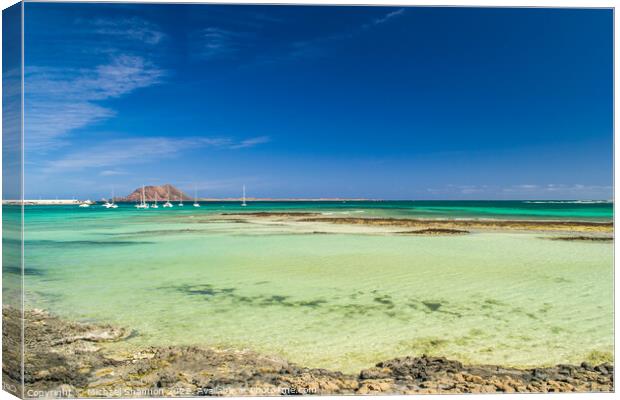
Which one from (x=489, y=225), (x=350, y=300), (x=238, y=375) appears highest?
(x=489, y=225)

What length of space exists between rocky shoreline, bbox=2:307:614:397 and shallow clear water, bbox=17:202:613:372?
21 cm

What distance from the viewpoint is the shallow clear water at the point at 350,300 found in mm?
4625

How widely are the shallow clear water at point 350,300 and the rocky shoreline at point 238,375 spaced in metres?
0.21

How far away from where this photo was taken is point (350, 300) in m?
6.31

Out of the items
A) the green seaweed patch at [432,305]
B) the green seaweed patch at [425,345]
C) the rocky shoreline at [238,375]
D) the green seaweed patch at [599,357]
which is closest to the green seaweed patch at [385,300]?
the green seaweed patch at [432,305]

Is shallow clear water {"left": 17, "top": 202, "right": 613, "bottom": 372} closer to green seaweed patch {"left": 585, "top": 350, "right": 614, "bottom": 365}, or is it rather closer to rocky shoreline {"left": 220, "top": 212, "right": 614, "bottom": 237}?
green seaweed patch {"left": 585, "top": 350, "right": 614, "bottom": 365}

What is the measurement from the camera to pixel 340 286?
7.20m

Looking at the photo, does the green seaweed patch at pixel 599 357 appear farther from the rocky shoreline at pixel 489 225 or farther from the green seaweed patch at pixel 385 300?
the rocky shoreline at pixel 489 225

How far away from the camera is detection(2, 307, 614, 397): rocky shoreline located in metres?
3.85

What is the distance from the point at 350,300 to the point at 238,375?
2.73m

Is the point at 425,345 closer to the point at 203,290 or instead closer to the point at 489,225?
the point at 203,290

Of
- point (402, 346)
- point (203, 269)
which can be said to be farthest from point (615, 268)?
point (203, 269)

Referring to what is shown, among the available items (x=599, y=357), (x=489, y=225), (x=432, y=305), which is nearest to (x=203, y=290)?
(x=432, y=305)

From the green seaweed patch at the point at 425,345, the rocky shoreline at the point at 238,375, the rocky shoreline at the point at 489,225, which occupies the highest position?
the rocky shoreline at the point at 489,225
